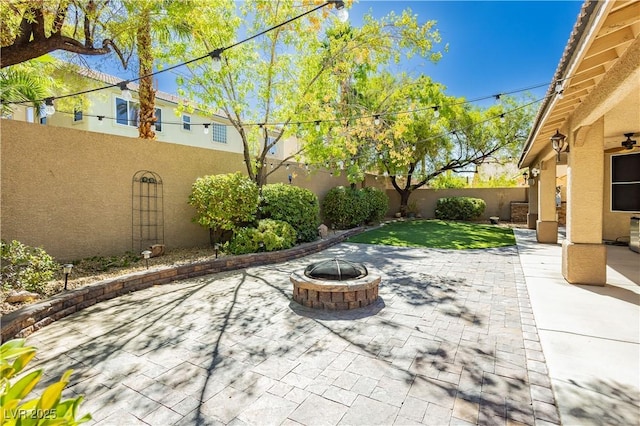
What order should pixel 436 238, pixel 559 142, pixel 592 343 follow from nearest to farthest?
1. pixel 592 343
2. pixel 559 142
3. pixel 436 238

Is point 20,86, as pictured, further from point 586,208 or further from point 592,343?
point 586,208

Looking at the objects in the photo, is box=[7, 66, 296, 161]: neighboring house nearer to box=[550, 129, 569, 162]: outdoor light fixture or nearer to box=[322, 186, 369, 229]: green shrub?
box=[322, 186, 369, 229]: green shrub

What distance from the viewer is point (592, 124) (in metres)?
5.54

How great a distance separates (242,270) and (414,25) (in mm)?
8261

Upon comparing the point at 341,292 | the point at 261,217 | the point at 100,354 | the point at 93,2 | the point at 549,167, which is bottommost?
the point at 100,354

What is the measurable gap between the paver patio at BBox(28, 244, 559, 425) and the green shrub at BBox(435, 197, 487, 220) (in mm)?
14938

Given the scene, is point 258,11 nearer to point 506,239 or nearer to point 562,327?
point 562,327

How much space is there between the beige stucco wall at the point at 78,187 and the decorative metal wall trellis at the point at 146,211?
0.13 metres

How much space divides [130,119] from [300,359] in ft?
51.2

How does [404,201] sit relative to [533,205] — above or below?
above

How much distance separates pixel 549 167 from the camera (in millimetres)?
10625

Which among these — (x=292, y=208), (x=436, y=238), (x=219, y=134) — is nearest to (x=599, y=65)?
(x=292, y=208)

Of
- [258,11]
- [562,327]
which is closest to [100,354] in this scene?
[562,327]

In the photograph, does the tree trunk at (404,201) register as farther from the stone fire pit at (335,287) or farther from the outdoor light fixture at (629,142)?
the stone fire pit at (335,287)
